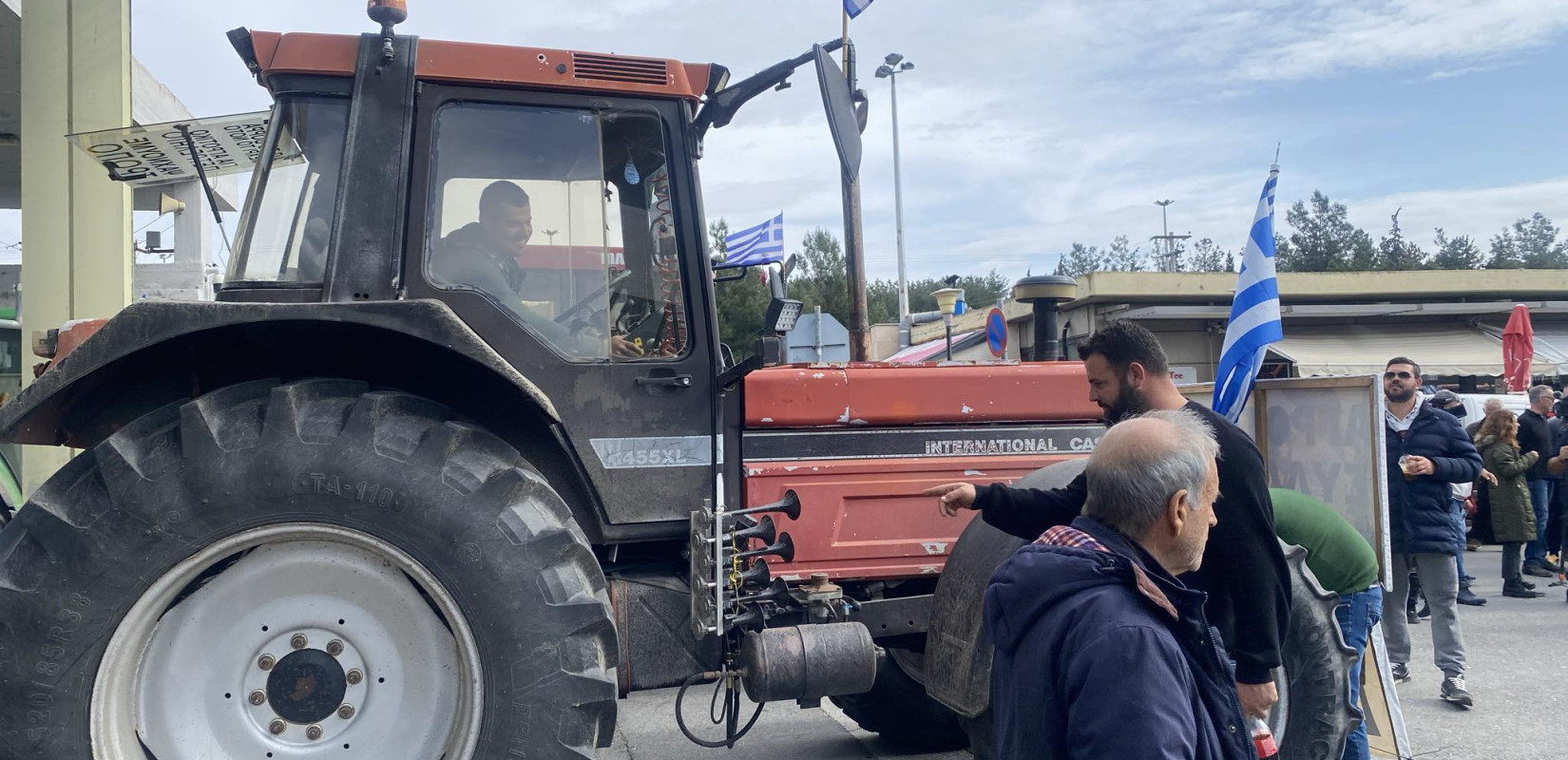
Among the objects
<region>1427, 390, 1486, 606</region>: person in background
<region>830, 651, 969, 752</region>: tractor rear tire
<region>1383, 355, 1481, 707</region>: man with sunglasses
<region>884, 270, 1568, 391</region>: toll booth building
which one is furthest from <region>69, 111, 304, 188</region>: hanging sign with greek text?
<region>884, 270, 1568, 391</region>: toll booth building

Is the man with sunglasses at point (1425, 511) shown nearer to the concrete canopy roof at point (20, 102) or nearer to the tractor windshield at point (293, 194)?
the tractor windshield at point (293, 194)

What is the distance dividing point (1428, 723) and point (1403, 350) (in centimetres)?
Result: 1554

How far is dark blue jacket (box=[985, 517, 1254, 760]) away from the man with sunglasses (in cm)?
495

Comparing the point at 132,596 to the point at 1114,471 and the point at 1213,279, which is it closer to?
the point at 1114,471

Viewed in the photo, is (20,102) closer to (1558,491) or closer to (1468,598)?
(1468,598)

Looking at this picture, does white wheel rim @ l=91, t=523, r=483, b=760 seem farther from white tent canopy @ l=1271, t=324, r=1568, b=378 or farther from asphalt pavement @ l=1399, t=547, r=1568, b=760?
white tent canopy @ l=1271, t=324, r=1568, b=378

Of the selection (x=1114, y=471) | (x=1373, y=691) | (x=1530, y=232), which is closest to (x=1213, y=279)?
(x=1373, y=691)

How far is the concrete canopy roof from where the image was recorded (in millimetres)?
9023

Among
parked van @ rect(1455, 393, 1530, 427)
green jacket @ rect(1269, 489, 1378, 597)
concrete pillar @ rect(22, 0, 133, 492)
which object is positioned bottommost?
green jacket @ rect(1269, 489, 1378, 597)

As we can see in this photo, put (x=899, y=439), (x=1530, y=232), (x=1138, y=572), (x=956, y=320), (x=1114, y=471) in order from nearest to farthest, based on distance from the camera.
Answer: (x=1138, y=572) < (x=1114, y=471) < (x=899, y=439) < (x=956, y=320) < (x=1530, y=232)

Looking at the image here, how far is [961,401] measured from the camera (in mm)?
4043

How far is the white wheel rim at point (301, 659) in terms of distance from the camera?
2.88 m

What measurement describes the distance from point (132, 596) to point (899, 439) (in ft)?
8.08

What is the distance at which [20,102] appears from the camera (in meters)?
9.97
